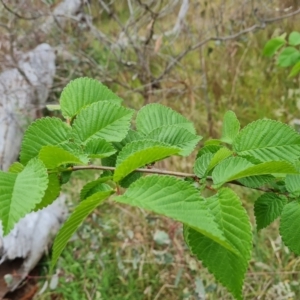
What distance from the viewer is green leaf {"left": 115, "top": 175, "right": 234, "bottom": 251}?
431 millimetres

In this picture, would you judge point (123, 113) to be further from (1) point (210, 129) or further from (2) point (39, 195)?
(1) point (210, 129)

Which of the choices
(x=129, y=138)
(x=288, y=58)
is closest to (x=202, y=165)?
(x=129, y=138)

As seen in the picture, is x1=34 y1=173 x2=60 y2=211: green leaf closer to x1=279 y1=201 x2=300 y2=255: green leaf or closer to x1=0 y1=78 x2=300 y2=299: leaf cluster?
x1=0 y1=78 x2=300 y2=299: leaf cluster

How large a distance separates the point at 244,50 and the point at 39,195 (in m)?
2.85

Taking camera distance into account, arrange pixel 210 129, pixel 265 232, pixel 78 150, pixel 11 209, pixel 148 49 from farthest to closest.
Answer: pixel 148 49 < pixel 210 129 < pixel 265 232 < pixel 78 150 < pixel 11 209

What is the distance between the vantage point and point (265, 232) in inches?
82.4

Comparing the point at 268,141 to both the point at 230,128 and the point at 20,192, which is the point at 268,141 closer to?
the point at 230,128

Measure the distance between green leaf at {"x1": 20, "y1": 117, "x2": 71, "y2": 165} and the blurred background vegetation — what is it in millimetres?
1308

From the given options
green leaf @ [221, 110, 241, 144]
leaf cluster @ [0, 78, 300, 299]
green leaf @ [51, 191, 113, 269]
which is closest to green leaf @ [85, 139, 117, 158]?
leaf cluster @ [0, 78, 300, 299]

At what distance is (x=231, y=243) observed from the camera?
0.52 metres

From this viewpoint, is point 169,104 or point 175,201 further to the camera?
point 169,104

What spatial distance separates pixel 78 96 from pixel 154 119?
127mm

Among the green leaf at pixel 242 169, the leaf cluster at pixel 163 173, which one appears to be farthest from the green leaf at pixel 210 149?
the green leaf at pixel 242 169

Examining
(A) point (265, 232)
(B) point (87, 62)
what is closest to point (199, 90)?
(B) point (87, 62)
